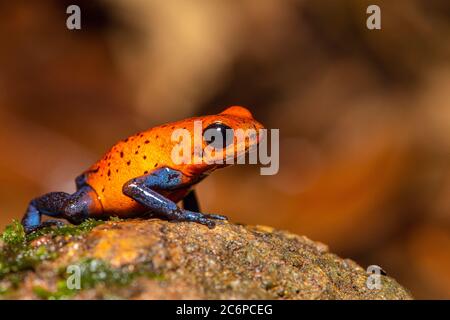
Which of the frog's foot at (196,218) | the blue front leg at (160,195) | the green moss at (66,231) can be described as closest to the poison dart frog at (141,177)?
the blue front leg at (160,195)

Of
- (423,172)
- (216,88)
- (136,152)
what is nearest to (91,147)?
(216,88)

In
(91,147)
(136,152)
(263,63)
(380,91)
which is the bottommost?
(136,152)

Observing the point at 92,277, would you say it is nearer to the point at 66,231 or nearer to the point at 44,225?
the point at 66,231

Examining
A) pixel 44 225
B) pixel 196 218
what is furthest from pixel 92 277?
pixel 44 225

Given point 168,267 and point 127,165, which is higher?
point 127,165

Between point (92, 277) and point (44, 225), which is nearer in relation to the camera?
point (92, 277)
